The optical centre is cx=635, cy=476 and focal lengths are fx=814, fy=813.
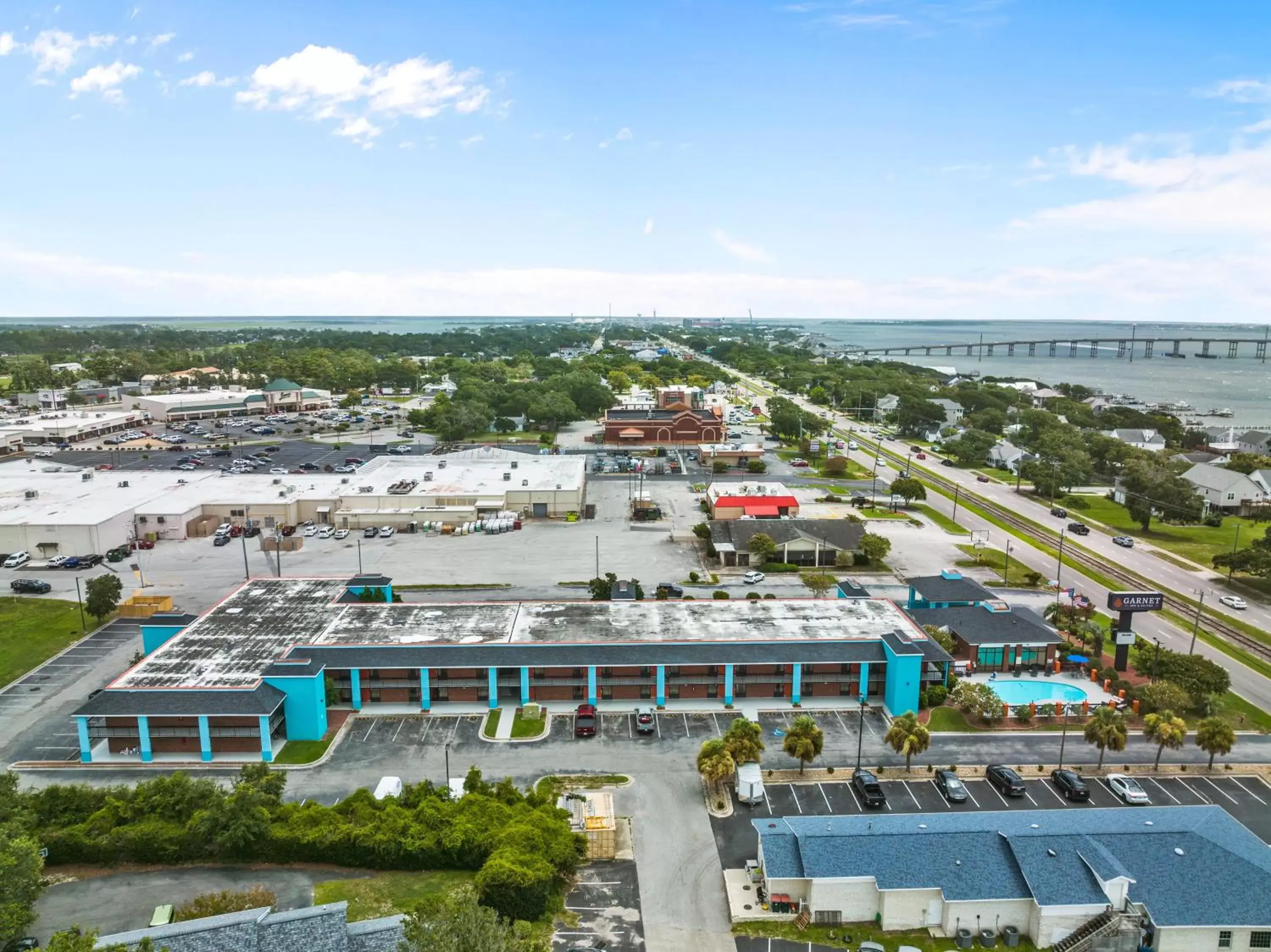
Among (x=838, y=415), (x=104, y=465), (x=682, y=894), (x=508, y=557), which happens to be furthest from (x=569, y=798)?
(x=838, y=415)

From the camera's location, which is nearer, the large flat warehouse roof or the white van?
the white van

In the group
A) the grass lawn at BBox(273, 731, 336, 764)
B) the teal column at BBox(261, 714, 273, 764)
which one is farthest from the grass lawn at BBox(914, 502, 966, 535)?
the teal column at BBox(261, 714, 273, 764)

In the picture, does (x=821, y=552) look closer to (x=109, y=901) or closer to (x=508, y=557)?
(x=508, y=557)

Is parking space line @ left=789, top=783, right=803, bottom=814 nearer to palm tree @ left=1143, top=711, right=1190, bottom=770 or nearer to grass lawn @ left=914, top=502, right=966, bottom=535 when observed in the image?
palm tree @ left=1143, top=711, right=1190, bottom=770

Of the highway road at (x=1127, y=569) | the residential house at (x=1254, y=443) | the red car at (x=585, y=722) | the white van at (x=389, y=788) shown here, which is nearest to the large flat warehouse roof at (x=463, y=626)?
the red car at (x=585, y=722)

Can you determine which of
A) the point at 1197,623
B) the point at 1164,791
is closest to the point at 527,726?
the point at 1164,791

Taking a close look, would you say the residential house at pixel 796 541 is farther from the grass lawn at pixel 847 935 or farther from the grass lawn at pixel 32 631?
the grass lawn at pixel 32 631
